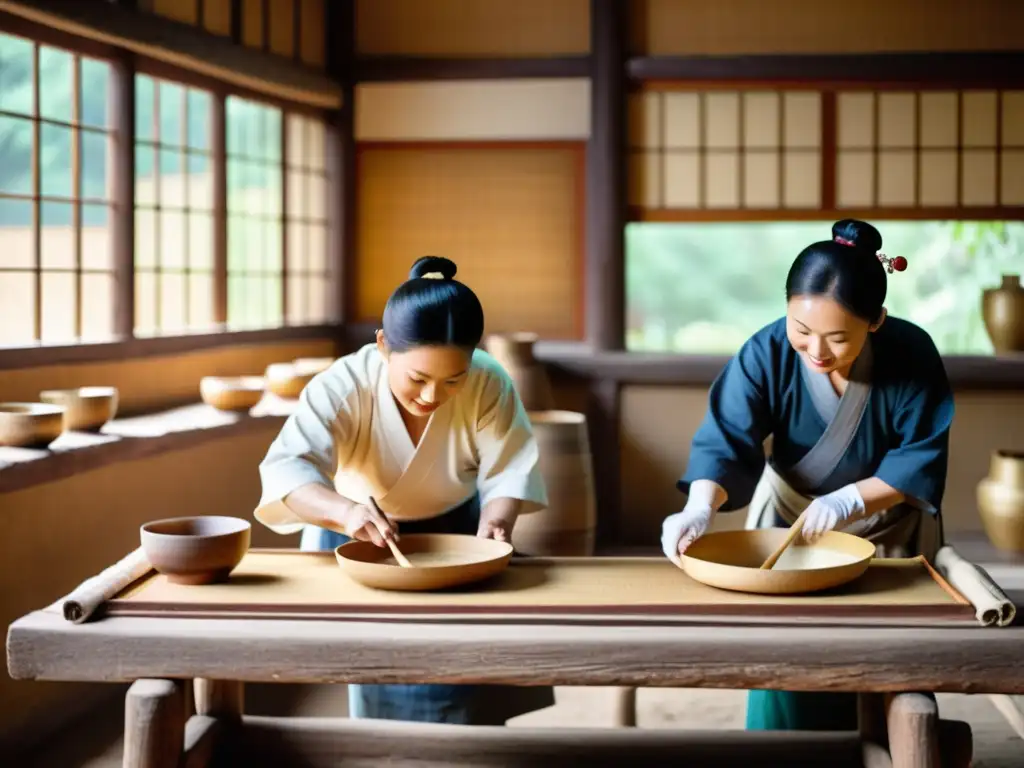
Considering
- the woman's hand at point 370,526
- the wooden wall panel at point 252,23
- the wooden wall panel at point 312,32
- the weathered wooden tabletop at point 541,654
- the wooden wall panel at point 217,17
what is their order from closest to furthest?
the weathered wooden tabletop at point 541,654, the woman's hand at point 370,526, the wooden wall panel at point 217,17, the wooden wall panel at point 252,23, the wooden wall panel at point 312,32

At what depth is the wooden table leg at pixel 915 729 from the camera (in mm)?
2146

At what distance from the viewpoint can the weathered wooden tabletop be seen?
2.11 metres

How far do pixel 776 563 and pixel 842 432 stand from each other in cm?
42

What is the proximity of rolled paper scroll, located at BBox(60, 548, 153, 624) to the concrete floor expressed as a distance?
4.40ft

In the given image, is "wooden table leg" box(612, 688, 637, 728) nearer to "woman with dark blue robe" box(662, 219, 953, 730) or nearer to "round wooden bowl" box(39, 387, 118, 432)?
"woman with dark blue robe" box(662, 219, 953, 730)

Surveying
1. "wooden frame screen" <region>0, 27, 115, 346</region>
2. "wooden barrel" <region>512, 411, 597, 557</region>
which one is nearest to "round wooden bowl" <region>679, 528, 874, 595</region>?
"wooden barrel" <region>512, 411, 597, 557</region>

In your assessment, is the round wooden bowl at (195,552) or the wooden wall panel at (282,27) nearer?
the round wooden bowl at (195,552)

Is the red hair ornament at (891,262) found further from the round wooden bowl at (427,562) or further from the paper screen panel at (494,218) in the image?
the paper screen panel at (494,218)

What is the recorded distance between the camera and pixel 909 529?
2967mm

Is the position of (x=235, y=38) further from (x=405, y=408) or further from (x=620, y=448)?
(x=405, y=408)

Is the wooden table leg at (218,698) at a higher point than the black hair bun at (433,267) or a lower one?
lower

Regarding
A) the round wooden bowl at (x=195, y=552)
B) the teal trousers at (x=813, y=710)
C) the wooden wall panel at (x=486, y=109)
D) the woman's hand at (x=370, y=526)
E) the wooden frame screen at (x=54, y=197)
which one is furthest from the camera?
the wooden wall panel at (x=486, y=109)

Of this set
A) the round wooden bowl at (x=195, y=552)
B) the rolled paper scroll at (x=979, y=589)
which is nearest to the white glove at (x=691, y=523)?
the rolled paper scroll at (x=979, y=589)

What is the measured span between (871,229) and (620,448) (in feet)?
11.1
